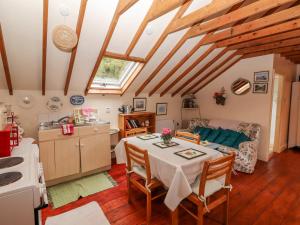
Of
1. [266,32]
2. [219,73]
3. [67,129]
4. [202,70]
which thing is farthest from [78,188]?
[219,73]

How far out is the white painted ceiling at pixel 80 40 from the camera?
195 centimetres

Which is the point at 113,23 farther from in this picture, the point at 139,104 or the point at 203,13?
the point at 139,104

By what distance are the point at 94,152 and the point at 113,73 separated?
1702mm

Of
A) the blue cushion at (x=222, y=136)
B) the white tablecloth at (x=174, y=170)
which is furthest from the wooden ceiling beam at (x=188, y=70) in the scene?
the white tablecloth at (x=174, y=170)

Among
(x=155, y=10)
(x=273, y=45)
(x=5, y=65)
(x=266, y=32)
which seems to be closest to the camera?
(x=155, y=10)

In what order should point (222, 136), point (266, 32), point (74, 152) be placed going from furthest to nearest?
1. point (222, 136)
2. point (74, 152)
3. point (266, 32)

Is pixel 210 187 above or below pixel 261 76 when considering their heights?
below

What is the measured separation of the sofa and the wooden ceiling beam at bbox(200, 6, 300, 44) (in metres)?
2.12

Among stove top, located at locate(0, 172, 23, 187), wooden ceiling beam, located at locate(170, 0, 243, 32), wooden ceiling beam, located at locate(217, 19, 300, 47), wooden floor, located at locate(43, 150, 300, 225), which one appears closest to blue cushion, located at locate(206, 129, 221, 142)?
wooden floor, located at locate(43, 150, 300, 225)

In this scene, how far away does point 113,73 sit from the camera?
372 centimetres

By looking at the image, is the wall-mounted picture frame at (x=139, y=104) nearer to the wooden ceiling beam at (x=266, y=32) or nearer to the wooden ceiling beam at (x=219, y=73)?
the wooden ceiling beam at (x=219, y=73)

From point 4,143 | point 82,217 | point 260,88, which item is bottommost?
point 82,217

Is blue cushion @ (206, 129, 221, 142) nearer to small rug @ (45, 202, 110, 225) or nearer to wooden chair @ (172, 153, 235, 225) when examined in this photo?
wooden chair @ (172, 153, 235, 225)

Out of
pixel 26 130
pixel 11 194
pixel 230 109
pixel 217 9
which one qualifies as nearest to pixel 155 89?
pixel 230 109
